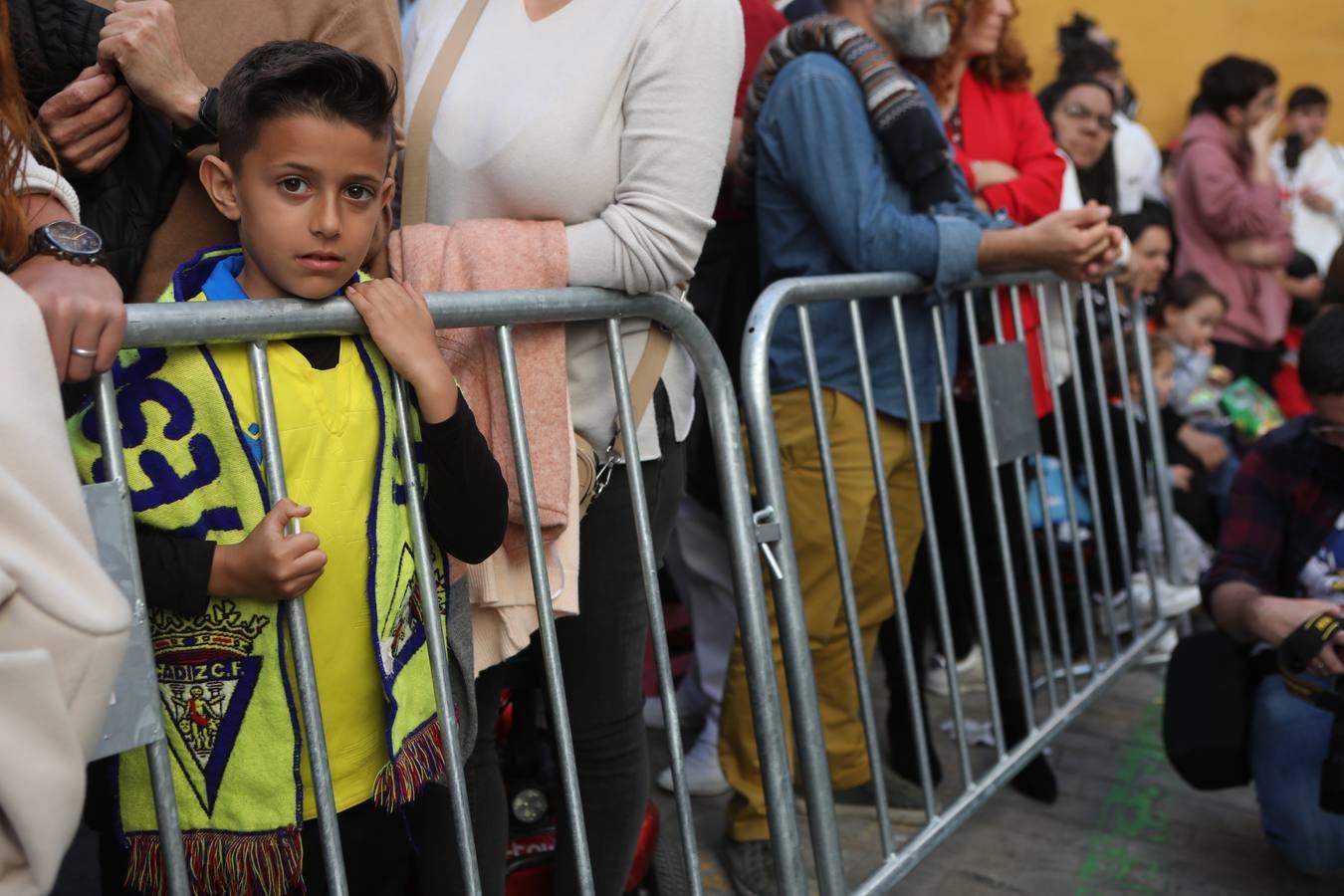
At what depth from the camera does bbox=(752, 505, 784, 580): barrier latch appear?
2.34 m

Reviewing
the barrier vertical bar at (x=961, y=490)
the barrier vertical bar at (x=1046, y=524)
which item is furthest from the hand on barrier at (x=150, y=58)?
the barrier vertical bar at (x=1046, y=524)

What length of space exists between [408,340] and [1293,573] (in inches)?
87.0

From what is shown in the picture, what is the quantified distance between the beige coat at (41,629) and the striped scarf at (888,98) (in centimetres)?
205

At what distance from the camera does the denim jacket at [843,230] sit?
279 centimetres

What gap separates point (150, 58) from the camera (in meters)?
1.73

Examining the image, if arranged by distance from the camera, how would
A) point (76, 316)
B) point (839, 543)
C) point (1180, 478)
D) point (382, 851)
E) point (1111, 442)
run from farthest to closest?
point (1180, 478) < point (1111, 442) < point (839, 543) < point (382, 851) < point (76, 316)

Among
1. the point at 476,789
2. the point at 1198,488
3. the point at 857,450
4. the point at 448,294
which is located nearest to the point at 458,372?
the point at 448,294

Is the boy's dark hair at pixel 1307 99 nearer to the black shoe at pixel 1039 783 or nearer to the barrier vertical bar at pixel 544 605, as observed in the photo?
the black shoe at pixel 1039 783

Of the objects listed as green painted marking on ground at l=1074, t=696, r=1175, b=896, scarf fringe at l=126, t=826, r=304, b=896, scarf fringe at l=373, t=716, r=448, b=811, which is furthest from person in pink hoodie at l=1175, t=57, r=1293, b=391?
scarf fringe at l=126, t=826, r=304, b=896

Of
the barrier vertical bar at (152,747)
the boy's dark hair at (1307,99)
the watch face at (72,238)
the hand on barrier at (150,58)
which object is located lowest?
the barrier vertical bar at (152,747)

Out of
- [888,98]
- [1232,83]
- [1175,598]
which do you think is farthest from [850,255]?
[1232,83]

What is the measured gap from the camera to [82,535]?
3.74 feet

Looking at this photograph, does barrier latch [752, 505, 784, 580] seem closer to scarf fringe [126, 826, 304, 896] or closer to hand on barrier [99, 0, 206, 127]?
scarf fringe [126, 826, 304, 896]

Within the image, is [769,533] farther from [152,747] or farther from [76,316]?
[76,316]
